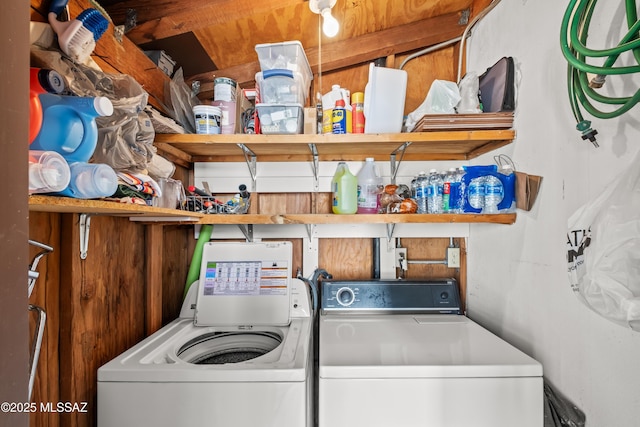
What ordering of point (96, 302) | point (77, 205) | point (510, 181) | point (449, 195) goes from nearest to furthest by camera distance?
1. point (77, 205)
2. point (96, 302)
3. point (510, 181)
4. point (449, 195)

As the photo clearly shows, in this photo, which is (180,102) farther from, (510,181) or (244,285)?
(510,181)

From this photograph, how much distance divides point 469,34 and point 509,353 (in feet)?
5.38

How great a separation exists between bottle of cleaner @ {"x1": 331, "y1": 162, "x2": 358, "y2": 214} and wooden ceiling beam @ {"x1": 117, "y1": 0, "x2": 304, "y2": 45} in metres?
0.83

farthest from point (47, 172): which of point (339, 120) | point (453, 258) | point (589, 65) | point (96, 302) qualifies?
point (453, 258)

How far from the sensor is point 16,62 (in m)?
0.42

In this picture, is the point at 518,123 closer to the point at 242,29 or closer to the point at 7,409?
the point at 242,29

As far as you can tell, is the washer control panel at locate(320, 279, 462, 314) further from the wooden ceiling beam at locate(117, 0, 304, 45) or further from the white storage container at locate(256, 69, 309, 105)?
the wooden ceiling beam at locate(117, 0, 304, 45)

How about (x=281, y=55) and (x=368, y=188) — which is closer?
(x=281, y=55)

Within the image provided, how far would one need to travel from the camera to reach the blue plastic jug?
2.24ft

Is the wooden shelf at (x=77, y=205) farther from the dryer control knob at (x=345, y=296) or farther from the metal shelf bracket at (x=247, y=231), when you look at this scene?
the dryer control knob at (x=345, y=296)

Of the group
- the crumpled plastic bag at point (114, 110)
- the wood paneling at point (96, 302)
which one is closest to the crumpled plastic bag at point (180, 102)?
the crumpled plastic bag at point (114, 110)

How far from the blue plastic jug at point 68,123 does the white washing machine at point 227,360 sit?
2.45 feet

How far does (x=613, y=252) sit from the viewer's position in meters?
0.71

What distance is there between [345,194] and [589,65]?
3.37 feet
